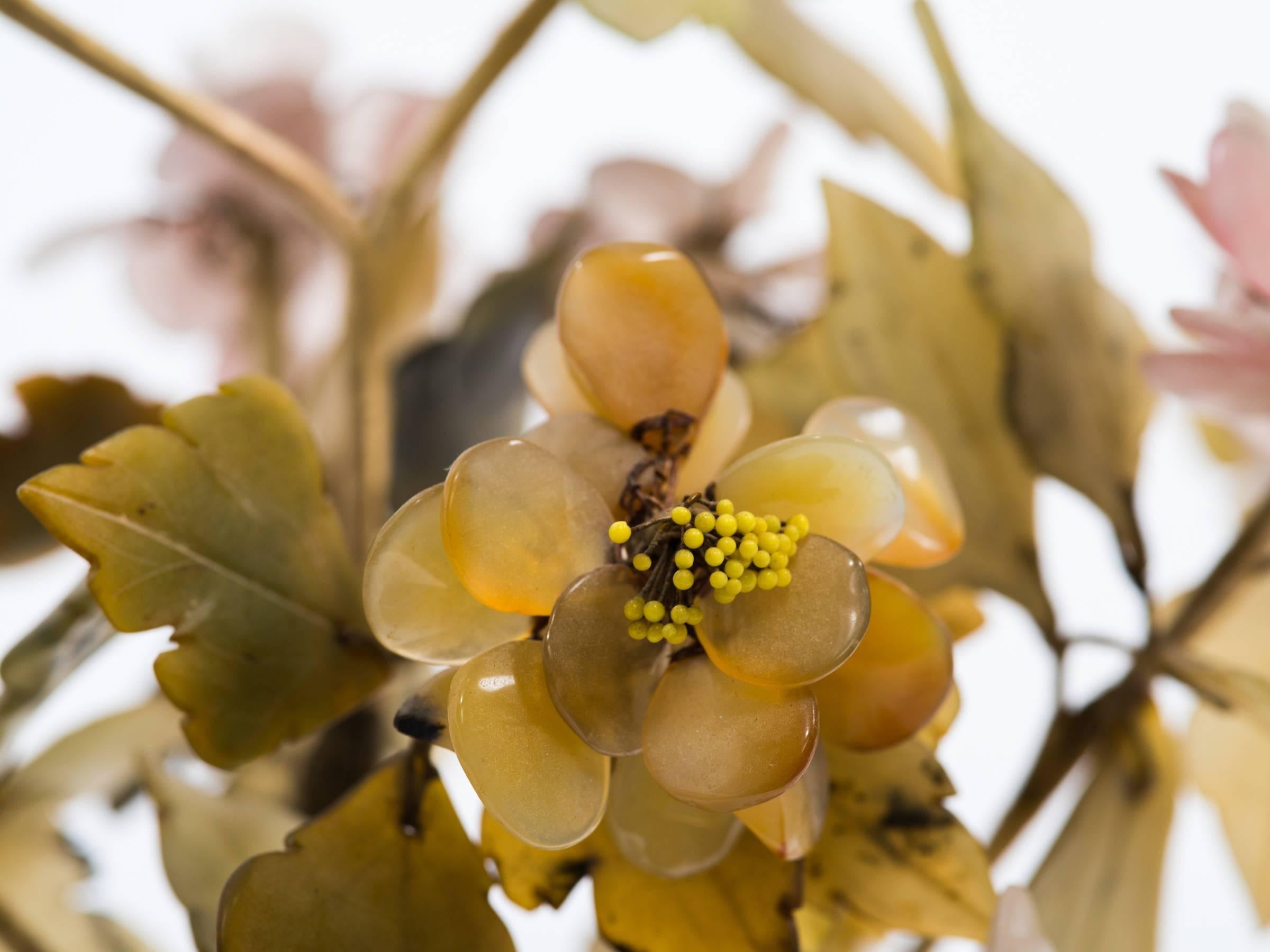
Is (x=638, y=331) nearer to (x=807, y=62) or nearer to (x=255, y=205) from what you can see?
(x=807, y=62)

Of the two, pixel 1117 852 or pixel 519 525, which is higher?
pixel 519 525

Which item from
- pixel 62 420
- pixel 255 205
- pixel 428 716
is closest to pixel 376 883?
pixel 428 716

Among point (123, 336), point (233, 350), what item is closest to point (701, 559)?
point (233, 350)

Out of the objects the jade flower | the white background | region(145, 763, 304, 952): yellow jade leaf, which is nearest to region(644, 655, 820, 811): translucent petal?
the jade flower

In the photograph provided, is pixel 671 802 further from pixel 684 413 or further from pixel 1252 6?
pixel 1252 6

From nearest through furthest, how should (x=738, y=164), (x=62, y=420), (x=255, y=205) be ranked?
(x=62, y=420) < (x=255, y=205) < (x=738, y=164)

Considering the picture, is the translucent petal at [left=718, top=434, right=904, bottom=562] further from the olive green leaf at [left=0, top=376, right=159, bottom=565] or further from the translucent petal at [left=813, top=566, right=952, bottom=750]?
the olive green leaf at [left=0, top=376, right=159, bottom=565]
